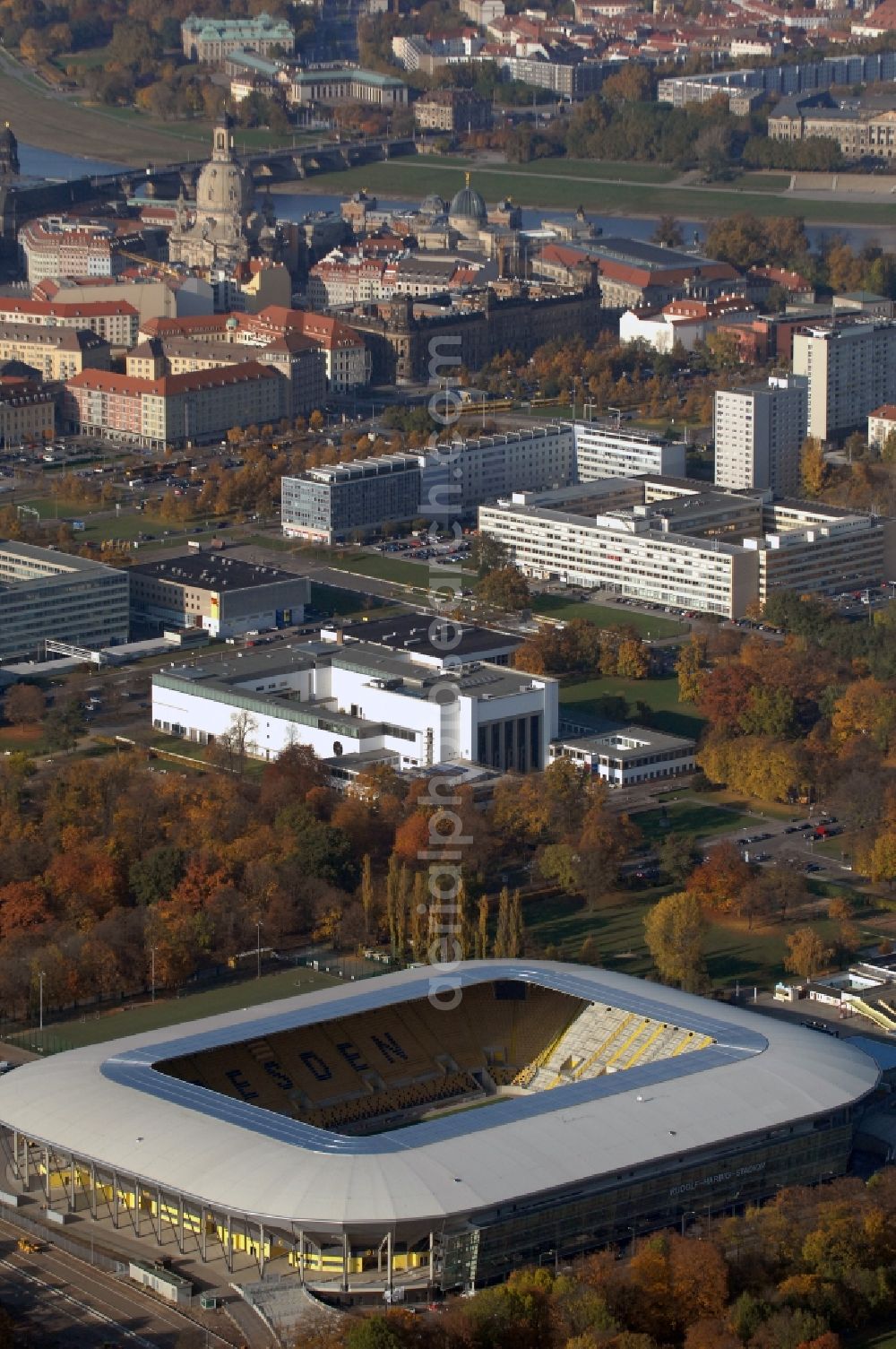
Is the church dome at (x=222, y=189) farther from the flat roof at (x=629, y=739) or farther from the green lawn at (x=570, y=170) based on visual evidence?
the flat roof at (x=629, y=739)

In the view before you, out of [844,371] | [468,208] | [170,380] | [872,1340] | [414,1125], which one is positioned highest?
[468,208]

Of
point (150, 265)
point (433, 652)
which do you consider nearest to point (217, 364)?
point (150, 265)

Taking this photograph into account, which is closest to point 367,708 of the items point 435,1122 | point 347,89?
point 435,1122

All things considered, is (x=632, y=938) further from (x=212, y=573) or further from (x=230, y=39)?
(x=230, y=39)

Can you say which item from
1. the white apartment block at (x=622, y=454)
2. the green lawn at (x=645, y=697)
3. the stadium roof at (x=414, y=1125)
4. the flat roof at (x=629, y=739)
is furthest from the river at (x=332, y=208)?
the stadium roof at (x=414, y=1125)

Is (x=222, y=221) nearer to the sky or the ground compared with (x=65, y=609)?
nearer to the sky

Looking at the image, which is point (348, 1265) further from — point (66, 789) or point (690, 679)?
point (690, 679)

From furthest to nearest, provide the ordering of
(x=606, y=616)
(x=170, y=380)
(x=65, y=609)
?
(x=170, y=380) < (x=606, y=616) < (x=65, y=609)
